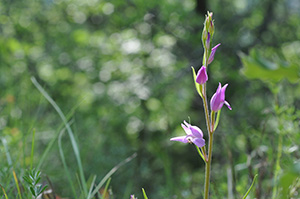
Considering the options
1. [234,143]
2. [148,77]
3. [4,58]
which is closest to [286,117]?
[234,143]

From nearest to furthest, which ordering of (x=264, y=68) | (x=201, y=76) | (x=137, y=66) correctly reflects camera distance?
(x=264, y=68) < (x=201, y=76) < (x=137, y=66)

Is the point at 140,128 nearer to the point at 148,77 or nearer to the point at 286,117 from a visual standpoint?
the point at 148,77

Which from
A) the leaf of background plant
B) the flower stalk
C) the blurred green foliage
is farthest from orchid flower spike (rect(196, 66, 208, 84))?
the blurred green foliage

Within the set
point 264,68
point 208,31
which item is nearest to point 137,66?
point 208,31

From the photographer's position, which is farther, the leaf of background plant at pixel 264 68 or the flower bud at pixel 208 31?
the flower bud at pixel 208 31

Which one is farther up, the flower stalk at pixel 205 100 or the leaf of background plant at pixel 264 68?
the leaf of background plant at pixel 264 68

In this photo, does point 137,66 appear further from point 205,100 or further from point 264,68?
point 264,68

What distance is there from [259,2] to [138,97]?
123cm

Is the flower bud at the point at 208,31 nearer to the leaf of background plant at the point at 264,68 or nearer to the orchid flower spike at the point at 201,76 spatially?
the orchid flower spike at the point at 201,76

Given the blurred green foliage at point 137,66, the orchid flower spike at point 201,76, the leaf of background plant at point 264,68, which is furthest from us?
the blurred green foliage at point 137,66

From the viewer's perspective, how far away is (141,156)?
245cm

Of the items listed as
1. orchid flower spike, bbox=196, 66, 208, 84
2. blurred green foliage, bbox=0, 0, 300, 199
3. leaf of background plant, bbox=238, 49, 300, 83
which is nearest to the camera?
leaf of background plant, bbox=238, 49, 300, 83

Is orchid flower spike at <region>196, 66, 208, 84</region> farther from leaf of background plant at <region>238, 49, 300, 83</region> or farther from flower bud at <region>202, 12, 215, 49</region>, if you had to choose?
leaf of background plant at <region>238, 49, 300, 83</region>

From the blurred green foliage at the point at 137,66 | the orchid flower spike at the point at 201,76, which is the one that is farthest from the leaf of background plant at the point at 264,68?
the blurred green foliage at the point at 137,66
